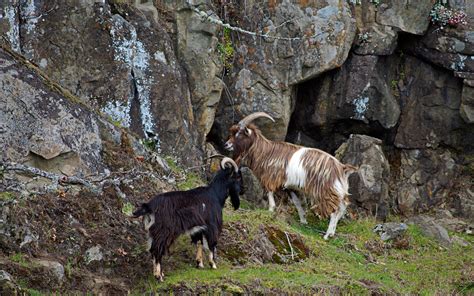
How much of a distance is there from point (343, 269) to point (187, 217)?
262cm

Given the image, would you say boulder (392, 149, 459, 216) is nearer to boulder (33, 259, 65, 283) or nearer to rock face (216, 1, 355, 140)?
rock face (216, 1, 355, 140)

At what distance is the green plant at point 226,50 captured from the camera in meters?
13.8

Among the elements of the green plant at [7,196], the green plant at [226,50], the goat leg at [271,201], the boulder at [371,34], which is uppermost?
the boulder at [371,34]

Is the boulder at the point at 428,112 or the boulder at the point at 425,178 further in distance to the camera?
the boulder at the point at 425,178

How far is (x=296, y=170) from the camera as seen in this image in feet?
40.4

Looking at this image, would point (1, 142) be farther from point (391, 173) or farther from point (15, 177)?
point (391, 173)

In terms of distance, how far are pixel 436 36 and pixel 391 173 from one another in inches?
104

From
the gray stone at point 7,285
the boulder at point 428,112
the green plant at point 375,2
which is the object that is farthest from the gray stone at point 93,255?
the boulder at point 428,112

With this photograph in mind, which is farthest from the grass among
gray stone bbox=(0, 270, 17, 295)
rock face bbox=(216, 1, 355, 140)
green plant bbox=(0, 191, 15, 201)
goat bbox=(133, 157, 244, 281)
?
rock face bbox=(216, 1, 355, 140)

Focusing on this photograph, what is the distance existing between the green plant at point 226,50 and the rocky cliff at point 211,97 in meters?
0.03

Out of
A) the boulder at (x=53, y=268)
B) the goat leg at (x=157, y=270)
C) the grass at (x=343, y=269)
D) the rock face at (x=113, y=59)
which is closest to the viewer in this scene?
the boulder at (x=53, y=268)

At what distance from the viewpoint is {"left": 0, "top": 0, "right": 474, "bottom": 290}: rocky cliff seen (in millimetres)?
8977

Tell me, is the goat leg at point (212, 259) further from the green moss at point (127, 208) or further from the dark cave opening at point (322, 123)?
the dark cave opening at point (322, 123)

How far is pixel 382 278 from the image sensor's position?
1002 centimetres
